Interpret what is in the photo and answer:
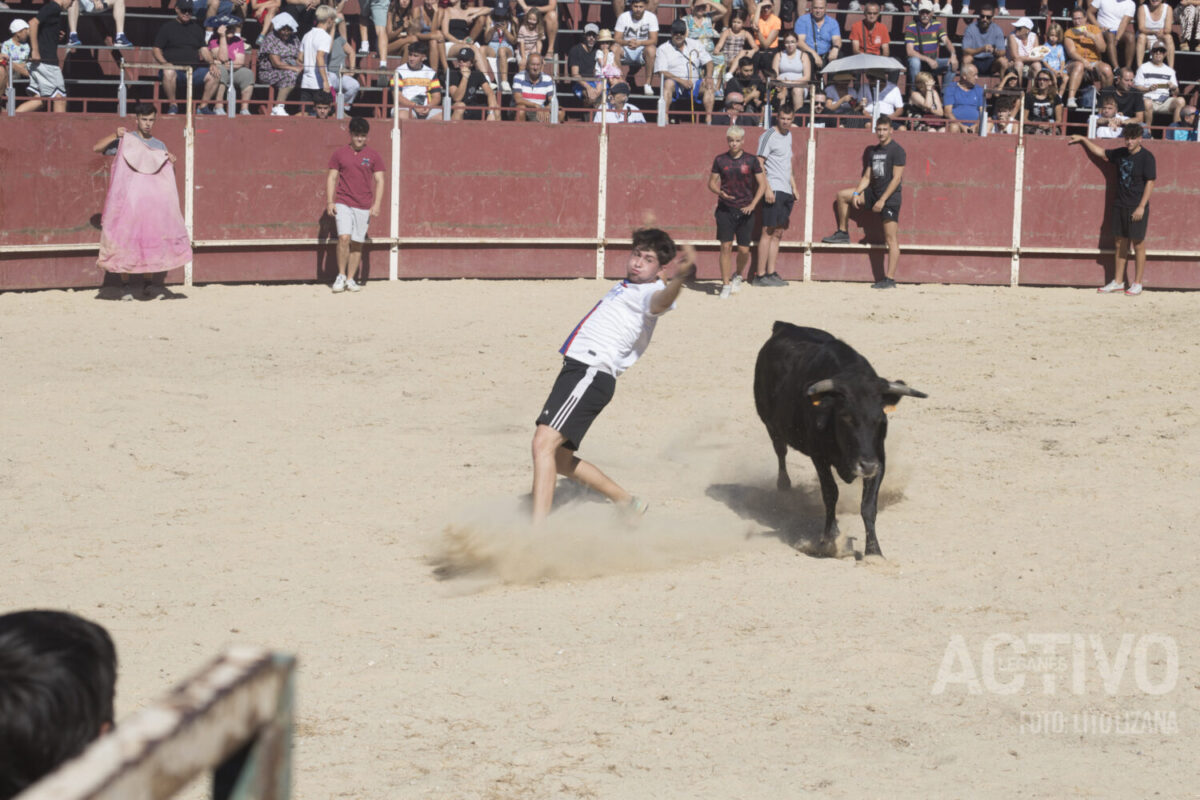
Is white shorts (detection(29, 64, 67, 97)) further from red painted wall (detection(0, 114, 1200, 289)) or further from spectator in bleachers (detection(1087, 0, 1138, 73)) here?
spectator in bleachers (detection(1087, 0, 1138, 73))

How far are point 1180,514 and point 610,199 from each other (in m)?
9.07

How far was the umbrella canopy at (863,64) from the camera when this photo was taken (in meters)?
16.4

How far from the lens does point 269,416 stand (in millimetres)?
9586

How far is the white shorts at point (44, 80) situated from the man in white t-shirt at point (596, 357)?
366 inches

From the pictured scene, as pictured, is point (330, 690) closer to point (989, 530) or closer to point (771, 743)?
point (771, 743)

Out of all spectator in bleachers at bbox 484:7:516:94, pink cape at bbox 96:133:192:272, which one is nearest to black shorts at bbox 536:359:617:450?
pink cape at bbox 96:133:192:272

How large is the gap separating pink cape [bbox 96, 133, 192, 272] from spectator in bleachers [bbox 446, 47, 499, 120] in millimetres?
3377

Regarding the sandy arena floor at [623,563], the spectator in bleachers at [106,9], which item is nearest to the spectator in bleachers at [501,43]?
the spectator in bleachers at [106,9]

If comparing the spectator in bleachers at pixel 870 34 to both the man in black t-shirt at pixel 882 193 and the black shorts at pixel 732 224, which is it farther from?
the black shorts at pixel 732 224

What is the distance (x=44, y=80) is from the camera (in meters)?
14.1

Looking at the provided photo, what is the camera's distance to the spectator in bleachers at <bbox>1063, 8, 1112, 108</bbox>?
1780cm

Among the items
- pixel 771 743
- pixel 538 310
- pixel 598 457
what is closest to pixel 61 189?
pixel 538 310

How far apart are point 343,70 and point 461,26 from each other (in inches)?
96.6

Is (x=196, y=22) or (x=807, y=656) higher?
(x=196, y=22)
